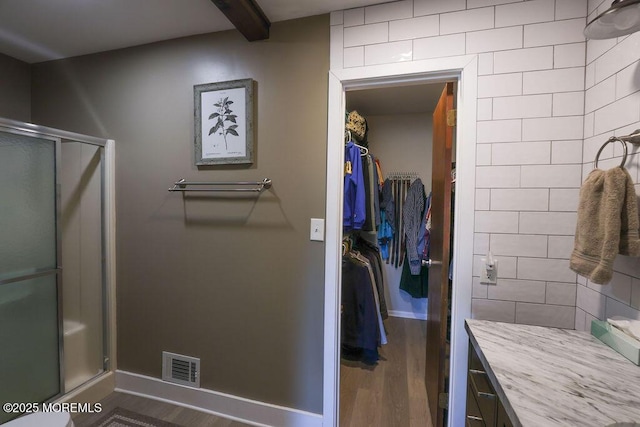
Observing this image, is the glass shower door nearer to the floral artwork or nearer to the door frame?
the floral artwork

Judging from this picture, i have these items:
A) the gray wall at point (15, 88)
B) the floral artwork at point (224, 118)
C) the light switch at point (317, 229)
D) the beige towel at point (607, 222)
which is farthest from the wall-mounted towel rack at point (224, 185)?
the gray wall at point (15, 88)

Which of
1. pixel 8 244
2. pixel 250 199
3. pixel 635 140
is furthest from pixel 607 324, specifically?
pixel 8 244

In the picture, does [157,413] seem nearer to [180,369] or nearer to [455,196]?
[180,369]

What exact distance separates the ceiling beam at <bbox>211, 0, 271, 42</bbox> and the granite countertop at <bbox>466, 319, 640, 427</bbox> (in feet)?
5.75

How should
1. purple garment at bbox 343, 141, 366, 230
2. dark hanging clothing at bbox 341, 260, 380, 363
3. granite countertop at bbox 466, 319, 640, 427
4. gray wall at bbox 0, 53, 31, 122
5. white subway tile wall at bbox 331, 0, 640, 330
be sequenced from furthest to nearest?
dark hanging clothing at bbox 341, 260, 380, 363, purple garment at bbox 343, 141, 366, 230, gray wall at bbox 0, 53, 31, 122, white subway tile wall at bbox 331, 0, 640, 330, granite countertop at bbox 466, 319, 640, 427

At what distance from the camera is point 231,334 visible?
167 centimetres

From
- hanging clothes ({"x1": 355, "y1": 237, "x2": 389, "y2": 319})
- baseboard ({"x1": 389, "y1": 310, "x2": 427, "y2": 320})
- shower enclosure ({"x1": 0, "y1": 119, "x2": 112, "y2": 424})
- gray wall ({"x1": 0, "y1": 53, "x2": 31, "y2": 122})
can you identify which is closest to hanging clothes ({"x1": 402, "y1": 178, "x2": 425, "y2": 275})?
hanging clothes ({"x1": 355, "y1": 237, "x2": 389, "y2": 319})

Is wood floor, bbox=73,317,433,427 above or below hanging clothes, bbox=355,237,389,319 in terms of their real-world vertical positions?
below

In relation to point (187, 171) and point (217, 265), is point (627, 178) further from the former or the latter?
point (187, 171)

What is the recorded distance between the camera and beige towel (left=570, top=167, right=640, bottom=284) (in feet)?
2.78

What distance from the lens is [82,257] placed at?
1958 mm

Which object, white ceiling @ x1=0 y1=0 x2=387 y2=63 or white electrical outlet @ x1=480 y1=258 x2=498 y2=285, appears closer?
white electrical outlet @ x1=480 y1=258 x2=498 y2=285

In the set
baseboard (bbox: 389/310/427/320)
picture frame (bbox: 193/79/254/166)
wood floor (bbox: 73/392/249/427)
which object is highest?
picture frame (bbox: 193/79/254/166)

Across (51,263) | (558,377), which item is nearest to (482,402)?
(558,377)
